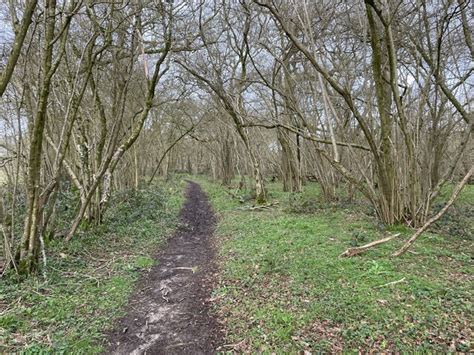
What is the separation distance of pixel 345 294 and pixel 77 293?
4.19 metres

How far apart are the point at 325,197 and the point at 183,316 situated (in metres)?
7.84

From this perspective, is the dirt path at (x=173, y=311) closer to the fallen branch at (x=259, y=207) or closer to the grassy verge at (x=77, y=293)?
the grassy verge at (x=77, y=293)

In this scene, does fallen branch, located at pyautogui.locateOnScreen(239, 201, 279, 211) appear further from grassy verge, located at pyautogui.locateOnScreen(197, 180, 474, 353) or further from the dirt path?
grassy verge, located at pyautogui.locateOnScreen(197, 180, 474, 353)

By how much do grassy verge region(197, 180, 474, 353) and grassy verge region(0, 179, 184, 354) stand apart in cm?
173

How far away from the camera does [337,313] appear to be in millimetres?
3629

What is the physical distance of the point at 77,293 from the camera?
4652 millimetres

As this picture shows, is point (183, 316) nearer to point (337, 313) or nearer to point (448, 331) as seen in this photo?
point (337, 313)

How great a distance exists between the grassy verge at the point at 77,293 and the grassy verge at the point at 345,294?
1.73 meters

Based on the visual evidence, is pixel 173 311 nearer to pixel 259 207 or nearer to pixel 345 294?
pixel 345 294

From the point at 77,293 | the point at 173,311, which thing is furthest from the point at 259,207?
the point at 77,293

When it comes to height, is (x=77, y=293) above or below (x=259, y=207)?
below

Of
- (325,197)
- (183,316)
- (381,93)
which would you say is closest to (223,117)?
(325,197)

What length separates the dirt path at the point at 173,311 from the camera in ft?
11.5

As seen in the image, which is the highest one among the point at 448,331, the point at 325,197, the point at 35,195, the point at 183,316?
the point at 35,195
